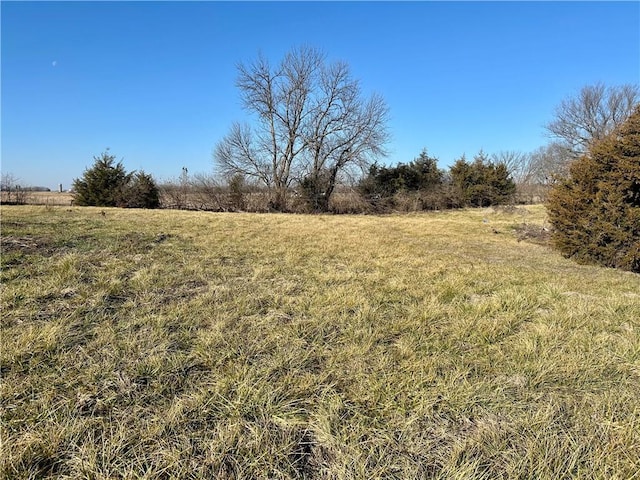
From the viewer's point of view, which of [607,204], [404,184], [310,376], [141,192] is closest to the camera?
[310,376]

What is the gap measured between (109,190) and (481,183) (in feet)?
76.9

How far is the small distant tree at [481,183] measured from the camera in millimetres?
22828

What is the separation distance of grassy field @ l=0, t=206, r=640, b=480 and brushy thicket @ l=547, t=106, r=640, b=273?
1.95 meters

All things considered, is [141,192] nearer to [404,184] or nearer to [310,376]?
[404,184]

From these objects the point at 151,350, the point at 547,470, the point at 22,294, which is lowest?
the point at 547,470

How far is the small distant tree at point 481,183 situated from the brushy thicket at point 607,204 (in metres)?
17.3

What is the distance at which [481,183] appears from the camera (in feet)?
76.5

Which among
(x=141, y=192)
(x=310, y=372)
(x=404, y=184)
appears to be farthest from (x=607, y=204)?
(x=141, y=192)

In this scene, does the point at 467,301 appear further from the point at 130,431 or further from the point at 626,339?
the point at 130,431

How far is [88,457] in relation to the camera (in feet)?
4.35

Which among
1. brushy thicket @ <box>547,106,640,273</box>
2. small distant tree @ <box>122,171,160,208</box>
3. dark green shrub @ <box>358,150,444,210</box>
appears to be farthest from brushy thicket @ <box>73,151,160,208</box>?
brushy thicket @ <box>547,106,640,273</box>

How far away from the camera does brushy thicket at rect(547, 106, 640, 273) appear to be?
5.20 metres

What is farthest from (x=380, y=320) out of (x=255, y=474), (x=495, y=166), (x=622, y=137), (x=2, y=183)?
(x=495, y=166)

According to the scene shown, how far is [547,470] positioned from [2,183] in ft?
76.1
